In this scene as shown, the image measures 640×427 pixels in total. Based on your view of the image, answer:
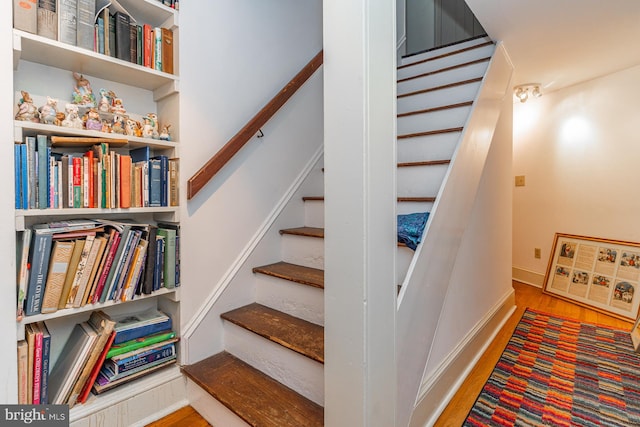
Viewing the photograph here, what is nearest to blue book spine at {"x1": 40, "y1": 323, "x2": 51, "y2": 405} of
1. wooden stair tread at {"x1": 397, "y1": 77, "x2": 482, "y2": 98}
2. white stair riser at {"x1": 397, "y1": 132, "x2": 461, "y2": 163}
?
white stair riser at {"x1": 397, "y1": 132, "x2": 461, "y2": 163}

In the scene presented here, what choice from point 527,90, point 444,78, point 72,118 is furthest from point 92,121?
point 527,90

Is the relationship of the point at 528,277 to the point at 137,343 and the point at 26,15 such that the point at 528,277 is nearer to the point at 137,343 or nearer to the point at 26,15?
the point at 137,343

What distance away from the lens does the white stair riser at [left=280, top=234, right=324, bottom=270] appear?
175 cm

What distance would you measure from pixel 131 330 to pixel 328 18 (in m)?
1.48

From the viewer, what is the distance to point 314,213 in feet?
6.78

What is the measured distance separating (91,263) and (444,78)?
99.9 inches

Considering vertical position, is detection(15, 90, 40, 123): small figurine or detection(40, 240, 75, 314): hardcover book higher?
detection(15, 90, 40, 123): small figurine

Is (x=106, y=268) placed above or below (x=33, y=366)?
above

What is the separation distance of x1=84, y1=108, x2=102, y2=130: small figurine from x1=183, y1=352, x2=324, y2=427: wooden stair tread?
116cm

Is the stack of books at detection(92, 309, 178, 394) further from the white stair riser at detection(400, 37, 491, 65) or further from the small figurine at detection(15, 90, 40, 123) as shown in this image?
the white stair riser at detection(400, 37, 491, 65)

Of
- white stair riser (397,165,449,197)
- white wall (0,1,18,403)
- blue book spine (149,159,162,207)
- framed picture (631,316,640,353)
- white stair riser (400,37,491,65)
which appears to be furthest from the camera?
white stair riser (400,37,491,65)

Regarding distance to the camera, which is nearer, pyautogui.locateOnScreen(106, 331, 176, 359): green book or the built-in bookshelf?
the built-in bookshelf

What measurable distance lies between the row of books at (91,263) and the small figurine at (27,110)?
395 mm

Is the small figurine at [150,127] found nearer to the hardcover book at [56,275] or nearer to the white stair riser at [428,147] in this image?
the hardcover book at [56,275]
